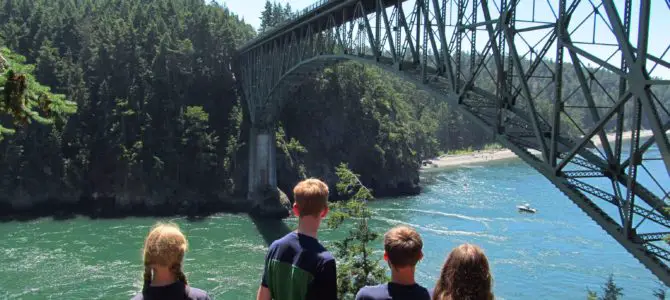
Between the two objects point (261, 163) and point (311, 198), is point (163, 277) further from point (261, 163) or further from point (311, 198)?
point (261, 163)

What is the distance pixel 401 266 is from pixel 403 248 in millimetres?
121

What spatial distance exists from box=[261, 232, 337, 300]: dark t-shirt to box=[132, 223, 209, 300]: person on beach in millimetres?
510

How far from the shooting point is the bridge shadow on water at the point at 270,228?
95.1 feet

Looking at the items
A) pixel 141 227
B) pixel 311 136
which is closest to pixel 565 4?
pixel 141 227

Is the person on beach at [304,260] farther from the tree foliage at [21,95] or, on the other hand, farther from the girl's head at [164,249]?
the tree foliage at [21,95]

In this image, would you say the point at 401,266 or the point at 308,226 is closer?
the point at 401,266

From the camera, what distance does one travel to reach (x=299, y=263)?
3465mm

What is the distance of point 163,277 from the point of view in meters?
3.14

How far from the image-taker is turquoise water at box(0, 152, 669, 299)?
802 inches

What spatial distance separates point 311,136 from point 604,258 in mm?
23427

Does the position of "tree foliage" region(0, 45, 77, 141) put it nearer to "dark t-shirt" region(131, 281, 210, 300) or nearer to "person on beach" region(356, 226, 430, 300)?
"dark t-shirt" region(131, 281, 210, 300)

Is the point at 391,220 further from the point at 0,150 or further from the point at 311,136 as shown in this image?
the point at 0,150

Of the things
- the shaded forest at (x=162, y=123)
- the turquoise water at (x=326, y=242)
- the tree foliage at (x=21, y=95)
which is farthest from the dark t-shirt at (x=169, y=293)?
the shaded forest at (x=162, y=123)

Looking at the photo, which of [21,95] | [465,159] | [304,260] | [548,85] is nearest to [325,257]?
[304,260]
